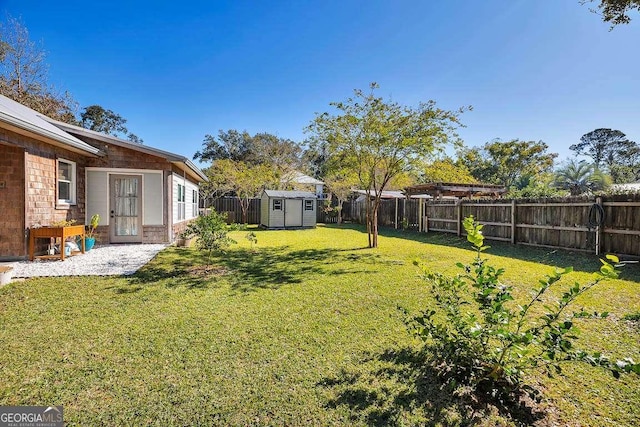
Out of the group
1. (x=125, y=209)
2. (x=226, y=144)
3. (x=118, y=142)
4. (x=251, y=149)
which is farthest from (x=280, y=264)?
(x=226, y=144)

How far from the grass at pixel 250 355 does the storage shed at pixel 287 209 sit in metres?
10.8

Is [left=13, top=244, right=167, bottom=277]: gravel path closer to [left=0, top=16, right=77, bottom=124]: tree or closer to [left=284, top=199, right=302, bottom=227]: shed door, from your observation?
[left=284, top=199, right=302, bottom=227]: shed door

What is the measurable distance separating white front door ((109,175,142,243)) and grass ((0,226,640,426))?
4051 millimetres

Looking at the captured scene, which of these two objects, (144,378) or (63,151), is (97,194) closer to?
(63,151)

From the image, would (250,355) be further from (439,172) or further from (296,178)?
(296,178)

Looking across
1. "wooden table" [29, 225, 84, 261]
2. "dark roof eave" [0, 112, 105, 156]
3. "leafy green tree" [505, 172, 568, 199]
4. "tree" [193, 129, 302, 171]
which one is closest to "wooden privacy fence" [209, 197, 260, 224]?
"tree" [193, 129, 302, 171]

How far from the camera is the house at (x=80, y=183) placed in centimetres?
624

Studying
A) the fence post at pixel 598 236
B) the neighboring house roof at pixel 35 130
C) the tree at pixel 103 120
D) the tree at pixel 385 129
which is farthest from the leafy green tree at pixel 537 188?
the tree at pixel 103 120

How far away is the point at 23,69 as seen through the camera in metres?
17.0

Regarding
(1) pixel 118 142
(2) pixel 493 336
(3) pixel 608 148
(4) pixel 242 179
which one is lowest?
(2) pixel 493 336

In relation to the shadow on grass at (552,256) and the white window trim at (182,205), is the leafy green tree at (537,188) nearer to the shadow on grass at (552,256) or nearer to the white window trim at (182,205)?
the shadow on grass at (552,256)

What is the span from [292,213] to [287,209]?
15.1 inches

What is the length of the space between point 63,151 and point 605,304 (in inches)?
458

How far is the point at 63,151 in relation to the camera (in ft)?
24.7
